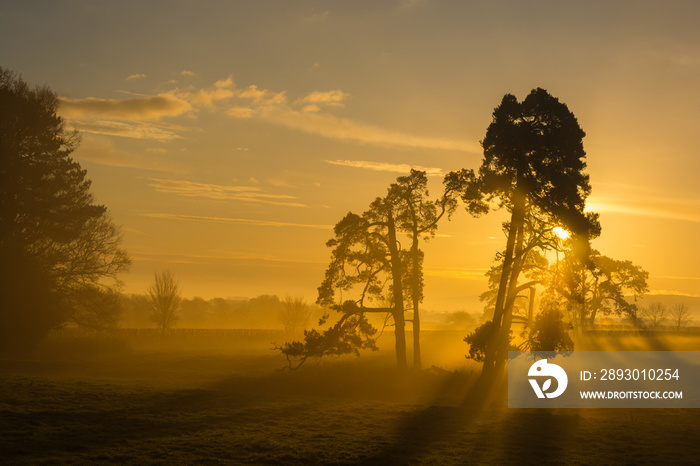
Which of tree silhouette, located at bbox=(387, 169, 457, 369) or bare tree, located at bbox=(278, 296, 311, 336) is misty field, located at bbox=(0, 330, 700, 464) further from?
bare tree, located at bbox=(278, 296, 311, 336)

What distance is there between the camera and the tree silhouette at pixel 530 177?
29953 mm

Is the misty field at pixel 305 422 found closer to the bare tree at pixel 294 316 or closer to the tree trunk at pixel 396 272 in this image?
the tree trunk at pixel 396 272

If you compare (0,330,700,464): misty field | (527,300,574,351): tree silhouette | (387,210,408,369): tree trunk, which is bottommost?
(0,330,700,464): misty field

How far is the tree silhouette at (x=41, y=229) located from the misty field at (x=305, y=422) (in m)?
4.59

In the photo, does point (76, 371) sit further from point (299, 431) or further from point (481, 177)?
point (481, 177)

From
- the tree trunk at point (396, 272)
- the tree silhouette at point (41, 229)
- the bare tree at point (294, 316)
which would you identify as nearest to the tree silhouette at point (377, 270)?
the tree trunk at point (396, 272)

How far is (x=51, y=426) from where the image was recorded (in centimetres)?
2238

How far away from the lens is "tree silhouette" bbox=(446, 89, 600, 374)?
30.0 meters

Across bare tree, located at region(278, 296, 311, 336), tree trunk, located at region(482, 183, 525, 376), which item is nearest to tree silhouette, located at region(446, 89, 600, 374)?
tree trunk, located at region(482, 183, 525, 376)

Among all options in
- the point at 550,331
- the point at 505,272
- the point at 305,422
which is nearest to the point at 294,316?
the point at 505,272

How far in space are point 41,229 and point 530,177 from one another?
1463 inches

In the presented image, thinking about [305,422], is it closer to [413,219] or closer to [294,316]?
[413,219]

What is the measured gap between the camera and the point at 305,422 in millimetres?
26000

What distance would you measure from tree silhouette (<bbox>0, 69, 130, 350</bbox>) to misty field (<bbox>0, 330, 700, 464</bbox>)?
181 inches
